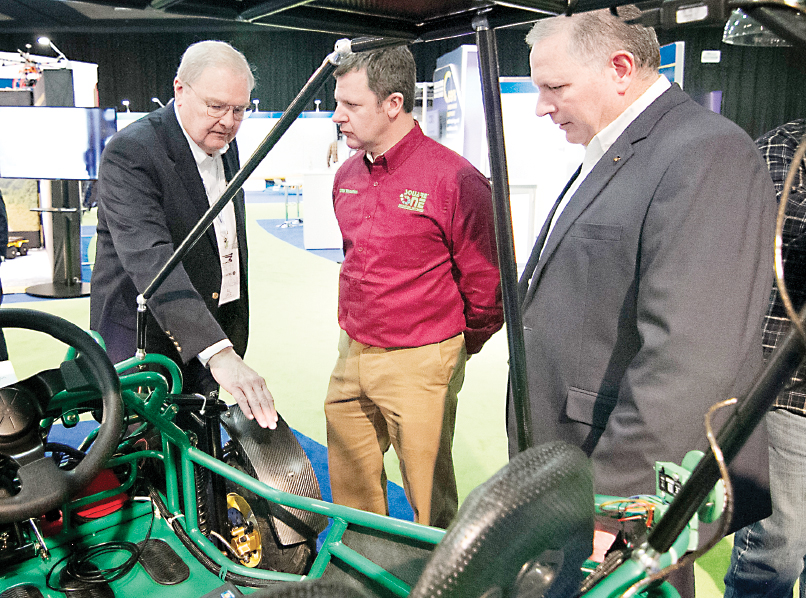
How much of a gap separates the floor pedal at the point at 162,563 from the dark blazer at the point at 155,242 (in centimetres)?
51

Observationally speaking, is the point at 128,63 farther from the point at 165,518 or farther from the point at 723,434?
the point at 723,434

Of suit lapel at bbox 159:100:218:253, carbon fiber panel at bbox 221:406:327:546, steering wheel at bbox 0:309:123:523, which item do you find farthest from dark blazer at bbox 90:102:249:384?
steering wheel at bbox 0:309:123:523

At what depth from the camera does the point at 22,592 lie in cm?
153

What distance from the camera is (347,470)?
228cm

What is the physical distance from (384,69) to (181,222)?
2.62 ft

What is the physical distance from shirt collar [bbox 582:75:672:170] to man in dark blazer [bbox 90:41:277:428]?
3.34 feet

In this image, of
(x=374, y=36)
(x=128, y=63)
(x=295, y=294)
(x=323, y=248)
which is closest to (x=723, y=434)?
(x=374, y=36)

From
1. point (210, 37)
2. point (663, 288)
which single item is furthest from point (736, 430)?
point (210, 37)

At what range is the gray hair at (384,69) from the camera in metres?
1.95

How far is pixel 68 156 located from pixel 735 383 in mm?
6090

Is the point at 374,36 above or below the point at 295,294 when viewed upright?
above

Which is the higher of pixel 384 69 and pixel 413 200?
pixel 384 69

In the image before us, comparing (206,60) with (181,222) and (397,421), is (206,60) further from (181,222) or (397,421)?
(397,421)

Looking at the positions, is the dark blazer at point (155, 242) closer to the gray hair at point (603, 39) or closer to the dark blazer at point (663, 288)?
the dark blazer at point (663, 288)
